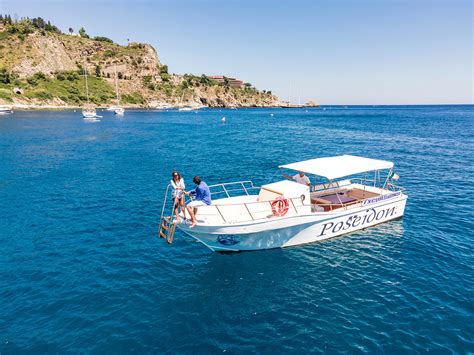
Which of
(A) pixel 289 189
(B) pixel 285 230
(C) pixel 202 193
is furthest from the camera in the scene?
(A) pixel 289 189

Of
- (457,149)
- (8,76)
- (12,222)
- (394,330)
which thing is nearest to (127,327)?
(394,330)

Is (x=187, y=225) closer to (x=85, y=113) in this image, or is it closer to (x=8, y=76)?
(x=85, y=113)

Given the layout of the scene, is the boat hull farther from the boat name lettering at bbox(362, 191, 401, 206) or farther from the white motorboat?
the boat name lettering at bbox(362, 191, 401, 206)

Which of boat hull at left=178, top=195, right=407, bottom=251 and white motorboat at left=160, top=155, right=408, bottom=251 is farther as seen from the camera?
A: white motorboat at left=160, top=155, right=408, bottom=251

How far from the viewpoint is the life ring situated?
14.8 metres

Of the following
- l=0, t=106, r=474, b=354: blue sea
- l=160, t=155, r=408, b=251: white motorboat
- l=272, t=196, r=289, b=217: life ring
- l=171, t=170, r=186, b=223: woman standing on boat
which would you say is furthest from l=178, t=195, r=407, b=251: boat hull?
l=171, t=170, r=186, b=223: woman standing on boat

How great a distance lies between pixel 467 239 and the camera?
17.4 metres

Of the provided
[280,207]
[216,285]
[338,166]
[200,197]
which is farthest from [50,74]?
[216,285]

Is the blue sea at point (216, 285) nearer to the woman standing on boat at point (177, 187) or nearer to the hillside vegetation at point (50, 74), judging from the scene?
the woman standing on boat at point (177, 187)

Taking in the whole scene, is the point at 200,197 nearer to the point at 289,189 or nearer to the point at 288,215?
the point at 288,215

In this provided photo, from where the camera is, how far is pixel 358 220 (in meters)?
17.3

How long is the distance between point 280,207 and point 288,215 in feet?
1.89

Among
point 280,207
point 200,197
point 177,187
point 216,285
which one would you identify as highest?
point 177,187

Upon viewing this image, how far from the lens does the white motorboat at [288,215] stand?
46.5 feet
